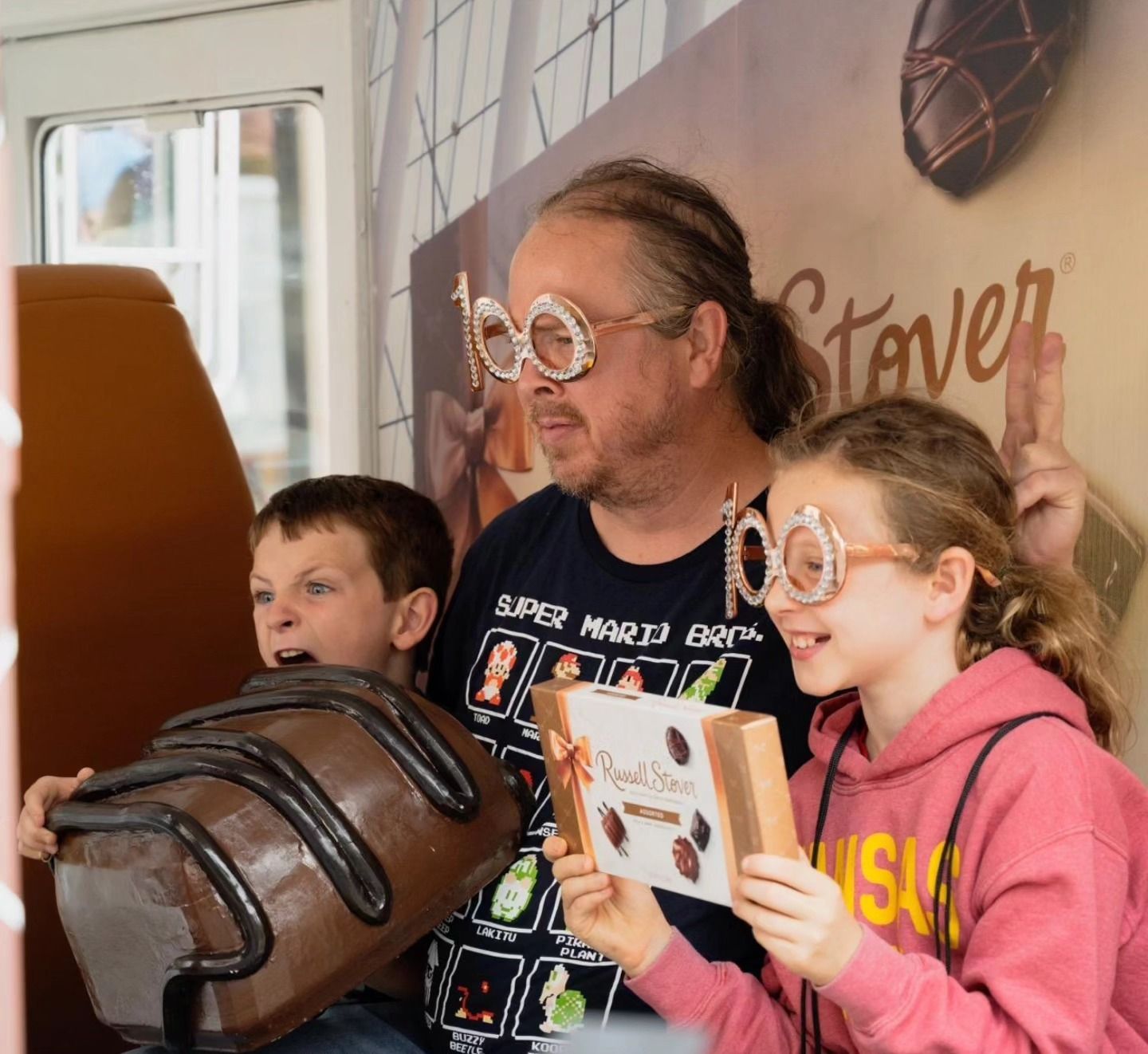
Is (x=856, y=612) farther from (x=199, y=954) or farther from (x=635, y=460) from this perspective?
(x=199, y=954)

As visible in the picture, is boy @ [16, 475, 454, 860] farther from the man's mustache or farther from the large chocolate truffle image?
the large chocolate truffle image

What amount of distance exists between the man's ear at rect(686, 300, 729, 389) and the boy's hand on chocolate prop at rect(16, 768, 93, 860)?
0.76 meters

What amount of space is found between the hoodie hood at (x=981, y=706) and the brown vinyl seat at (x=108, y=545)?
1.17 metres

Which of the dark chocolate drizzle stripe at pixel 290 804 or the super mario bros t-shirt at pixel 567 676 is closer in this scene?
the dark chocolate drizzle stripe at pixel 290 804

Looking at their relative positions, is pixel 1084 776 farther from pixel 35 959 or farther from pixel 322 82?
pixel 322 82

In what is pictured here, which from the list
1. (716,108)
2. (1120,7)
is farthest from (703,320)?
(1120,7)

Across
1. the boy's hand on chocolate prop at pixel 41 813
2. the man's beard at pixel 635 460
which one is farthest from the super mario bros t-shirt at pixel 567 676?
the boy's hand on chocolate prop at pixel 41 813

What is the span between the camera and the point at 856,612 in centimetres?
112

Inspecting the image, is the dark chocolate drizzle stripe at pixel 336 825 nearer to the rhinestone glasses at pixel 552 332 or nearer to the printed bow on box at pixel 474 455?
the rhinestone glasses at pixel 552 332

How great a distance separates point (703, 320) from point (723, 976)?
2.28 ft

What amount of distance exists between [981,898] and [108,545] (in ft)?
4.31

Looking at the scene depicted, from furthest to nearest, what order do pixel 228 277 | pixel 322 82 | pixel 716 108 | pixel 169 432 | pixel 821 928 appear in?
1. pixel 228 277
2. pixel 322 82
3. pixel 169 432
4. pixel 716 108
5. pixel 821 928

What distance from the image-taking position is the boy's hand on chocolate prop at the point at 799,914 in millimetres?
972

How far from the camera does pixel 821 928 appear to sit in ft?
3.21
